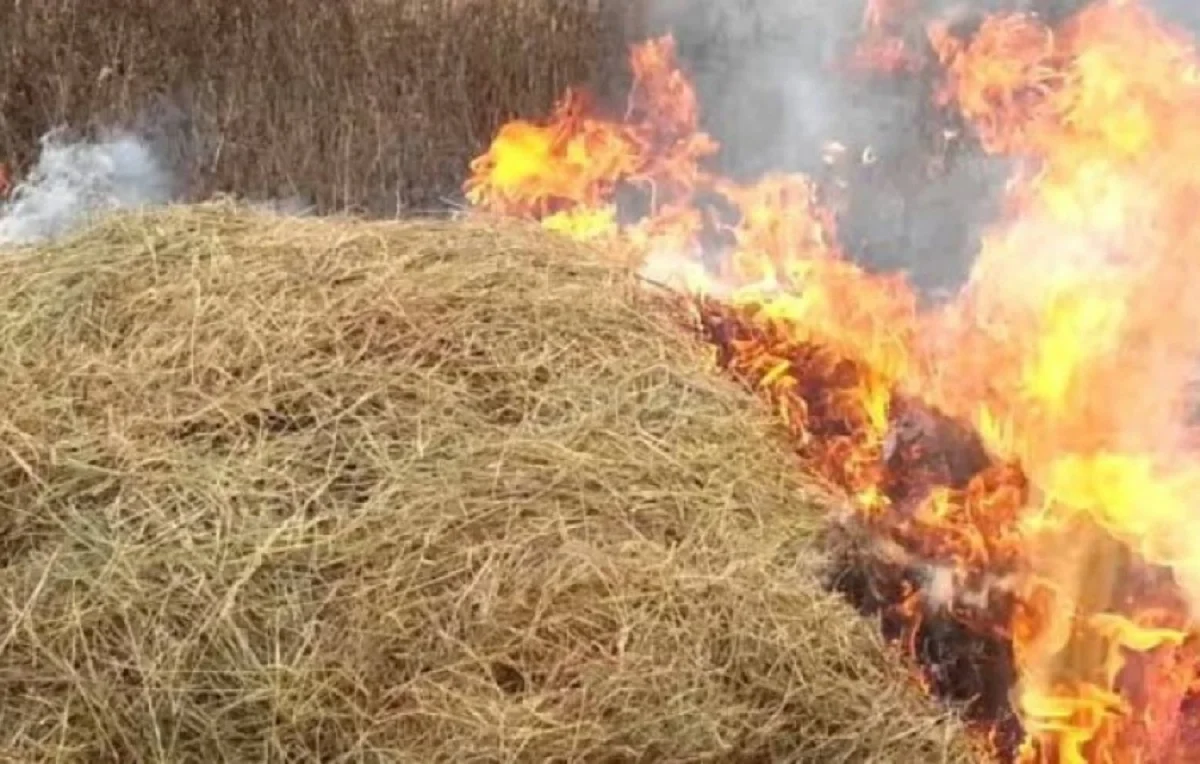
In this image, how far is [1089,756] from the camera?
3383 millimetres

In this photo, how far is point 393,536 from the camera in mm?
3113

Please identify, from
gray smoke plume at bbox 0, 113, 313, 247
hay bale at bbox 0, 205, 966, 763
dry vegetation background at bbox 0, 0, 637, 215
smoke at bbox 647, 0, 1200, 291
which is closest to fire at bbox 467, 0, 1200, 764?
smoke at bbox 647, 0, 1200, 291

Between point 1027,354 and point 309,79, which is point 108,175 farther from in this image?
point 1027,354

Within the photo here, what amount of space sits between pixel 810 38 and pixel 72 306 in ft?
11.0

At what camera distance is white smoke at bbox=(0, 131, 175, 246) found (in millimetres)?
5031

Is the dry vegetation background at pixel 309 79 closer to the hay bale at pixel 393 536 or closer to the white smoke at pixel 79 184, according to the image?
the white smoke at pixel 79 184

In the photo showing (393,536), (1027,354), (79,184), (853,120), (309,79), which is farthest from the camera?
→ (309,79)

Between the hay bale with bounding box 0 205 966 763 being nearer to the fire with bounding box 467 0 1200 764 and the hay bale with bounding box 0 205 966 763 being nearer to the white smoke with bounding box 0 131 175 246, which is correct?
the fire with bounding box 467 0 1200 764

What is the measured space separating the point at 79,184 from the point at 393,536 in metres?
3.06

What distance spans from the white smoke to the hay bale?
1.17m

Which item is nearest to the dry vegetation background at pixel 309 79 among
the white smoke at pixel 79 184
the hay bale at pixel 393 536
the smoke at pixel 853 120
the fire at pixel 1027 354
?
the white smoke at pixel 79 184

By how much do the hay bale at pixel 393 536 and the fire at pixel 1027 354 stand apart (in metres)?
0.36

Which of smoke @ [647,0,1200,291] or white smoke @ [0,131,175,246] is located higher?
smoke @ [647,0,1200,291]

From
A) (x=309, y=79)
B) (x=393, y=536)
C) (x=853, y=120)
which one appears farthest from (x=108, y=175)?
(x=393, y=536)
